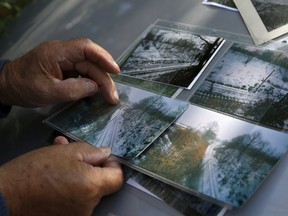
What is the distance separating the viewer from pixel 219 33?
0.86 meters

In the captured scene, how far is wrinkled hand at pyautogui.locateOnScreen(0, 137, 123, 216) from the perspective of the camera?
25.0 inches

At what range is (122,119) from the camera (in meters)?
0.77

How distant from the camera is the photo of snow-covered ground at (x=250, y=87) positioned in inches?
26.6

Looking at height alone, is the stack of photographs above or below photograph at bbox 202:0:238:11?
below

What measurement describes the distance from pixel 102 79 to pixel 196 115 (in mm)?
235

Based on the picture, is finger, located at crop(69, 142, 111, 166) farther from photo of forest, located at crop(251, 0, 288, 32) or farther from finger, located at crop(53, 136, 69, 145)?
photo of forest, located at crop(251, 0, 288, 32)

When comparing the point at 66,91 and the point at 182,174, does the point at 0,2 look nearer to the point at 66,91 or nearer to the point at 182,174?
the point at 66,91

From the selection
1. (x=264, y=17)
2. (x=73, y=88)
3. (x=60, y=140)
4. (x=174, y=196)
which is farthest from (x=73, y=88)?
(x=264, y=17)

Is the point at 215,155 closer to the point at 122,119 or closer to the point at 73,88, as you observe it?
the point at 122,119

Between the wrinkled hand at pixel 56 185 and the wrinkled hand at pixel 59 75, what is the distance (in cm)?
19

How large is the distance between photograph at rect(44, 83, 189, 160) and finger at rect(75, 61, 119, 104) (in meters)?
0.02

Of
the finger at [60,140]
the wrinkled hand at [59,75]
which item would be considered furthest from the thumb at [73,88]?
the finger at [60,140]

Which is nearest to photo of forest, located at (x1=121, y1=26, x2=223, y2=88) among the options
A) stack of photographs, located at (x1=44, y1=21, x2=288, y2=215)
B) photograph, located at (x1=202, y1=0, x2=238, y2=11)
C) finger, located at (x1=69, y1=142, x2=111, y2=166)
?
stack of photographs, located at (x1=44, y1=21, x2=288, y2=215)

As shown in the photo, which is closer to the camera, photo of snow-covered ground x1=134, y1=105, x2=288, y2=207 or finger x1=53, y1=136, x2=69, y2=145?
photo of snow-covered ground x1=134, y1=105, x2=288, y2=207
